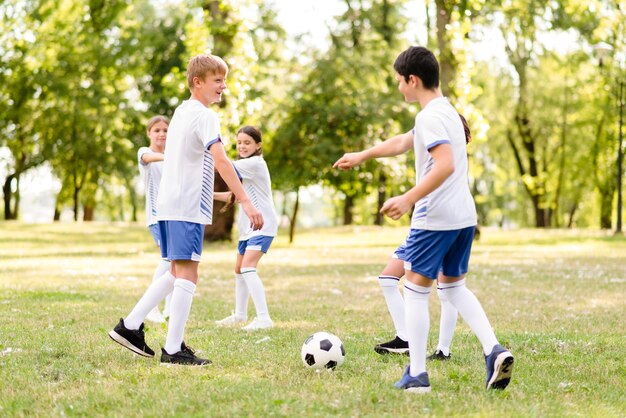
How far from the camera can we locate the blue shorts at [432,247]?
5.00m

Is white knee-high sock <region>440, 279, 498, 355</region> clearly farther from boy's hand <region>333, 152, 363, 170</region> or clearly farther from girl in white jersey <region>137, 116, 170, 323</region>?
girl in white jersey <region>137, 116, 170, 323</region>

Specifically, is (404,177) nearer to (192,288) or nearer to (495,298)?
(495,298)

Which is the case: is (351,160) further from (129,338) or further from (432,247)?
(129,338)

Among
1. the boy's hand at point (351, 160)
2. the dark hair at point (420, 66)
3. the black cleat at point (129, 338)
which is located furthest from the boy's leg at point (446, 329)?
the black cleat at point (129, 338)

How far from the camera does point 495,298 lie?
11.2 meters

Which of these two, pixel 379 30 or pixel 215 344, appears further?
pixel 379 30

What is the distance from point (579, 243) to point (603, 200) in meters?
22.7

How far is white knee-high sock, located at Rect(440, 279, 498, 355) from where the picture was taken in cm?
523

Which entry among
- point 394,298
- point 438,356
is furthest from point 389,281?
point 438,356

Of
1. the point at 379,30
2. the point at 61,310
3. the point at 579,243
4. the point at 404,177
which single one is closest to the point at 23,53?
the point at 379,30

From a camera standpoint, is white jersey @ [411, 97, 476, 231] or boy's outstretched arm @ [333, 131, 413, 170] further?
boy's outstretched arm @ [333, 131, 413, 170]

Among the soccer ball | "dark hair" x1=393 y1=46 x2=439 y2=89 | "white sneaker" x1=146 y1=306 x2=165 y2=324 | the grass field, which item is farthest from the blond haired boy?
"white sneaker" x1=146 y1=306 x2=165 y2=324

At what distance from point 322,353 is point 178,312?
110cm

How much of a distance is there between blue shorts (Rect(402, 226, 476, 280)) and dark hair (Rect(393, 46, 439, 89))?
935 mm
